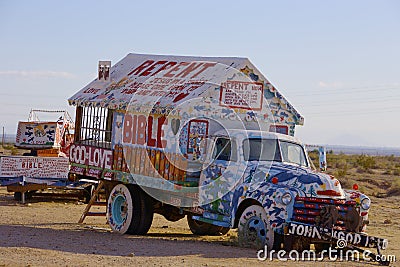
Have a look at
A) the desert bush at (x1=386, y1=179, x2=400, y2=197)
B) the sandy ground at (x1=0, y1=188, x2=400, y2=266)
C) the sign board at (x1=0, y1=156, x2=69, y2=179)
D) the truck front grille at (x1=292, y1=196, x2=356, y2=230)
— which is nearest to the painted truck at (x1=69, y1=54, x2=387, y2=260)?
the truck front grille at (x1=292, y1=196, x2=356, y2=230)

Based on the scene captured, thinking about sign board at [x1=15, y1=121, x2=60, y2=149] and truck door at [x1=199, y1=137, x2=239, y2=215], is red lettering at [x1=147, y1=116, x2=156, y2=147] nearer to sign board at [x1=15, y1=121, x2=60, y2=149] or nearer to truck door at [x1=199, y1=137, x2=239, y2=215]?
truck door at [x1=199, y1=137, x2=239, y2=215]

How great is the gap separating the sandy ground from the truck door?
0.81 m

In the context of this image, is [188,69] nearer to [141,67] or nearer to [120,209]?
[141,67]

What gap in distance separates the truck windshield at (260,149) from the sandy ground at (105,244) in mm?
1765

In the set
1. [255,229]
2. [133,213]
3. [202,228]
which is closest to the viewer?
[255,229]

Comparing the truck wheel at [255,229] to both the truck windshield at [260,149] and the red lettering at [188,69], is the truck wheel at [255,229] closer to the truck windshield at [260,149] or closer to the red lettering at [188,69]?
the truck windshield at [260,149]

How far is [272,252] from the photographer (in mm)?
13555

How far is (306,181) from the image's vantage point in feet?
45.2

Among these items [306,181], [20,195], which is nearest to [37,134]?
[20,195]

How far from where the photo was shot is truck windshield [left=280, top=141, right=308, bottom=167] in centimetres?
1544

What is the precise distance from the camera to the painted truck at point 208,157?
1369 cm

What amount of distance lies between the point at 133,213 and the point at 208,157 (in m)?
2.63

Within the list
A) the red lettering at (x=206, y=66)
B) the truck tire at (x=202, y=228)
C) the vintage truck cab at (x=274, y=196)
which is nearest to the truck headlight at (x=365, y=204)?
the vintage truck cab at (x=274, y=196)

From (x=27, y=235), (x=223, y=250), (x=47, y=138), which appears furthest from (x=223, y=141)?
(x=47, y=138)
